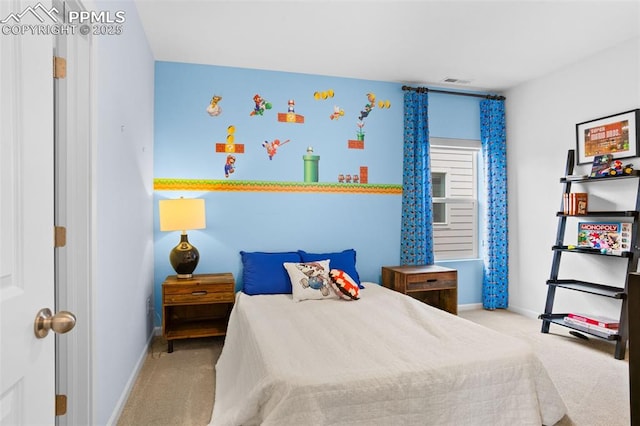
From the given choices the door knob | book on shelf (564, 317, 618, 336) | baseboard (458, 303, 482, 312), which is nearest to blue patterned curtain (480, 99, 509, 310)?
baseboard (458, 303, 482, 312)

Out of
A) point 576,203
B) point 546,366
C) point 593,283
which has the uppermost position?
point 576,203

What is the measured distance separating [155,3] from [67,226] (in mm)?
1803

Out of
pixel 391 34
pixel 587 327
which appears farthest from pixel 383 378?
pixel 391 34

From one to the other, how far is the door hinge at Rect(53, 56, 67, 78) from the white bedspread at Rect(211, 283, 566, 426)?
5.43ft

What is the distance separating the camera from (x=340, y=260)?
3.79 metres

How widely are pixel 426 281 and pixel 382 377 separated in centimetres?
217

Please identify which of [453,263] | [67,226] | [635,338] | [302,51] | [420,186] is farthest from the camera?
[453,263]

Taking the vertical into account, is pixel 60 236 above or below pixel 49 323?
above

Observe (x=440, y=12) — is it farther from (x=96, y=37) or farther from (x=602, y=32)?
(x=96, y=37)

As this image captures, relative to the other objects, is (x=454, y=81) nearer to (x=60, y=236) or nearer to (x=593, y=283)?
(x=593, y=283)

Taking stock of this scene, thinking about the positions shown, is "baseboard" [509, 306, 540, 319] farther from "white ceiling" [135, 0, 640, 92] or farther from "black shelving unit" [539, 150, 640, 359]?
"white ceiling" [135, 0, 640, 92]

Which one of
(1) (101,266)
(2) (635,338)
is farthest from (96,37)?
(2) (635,338)

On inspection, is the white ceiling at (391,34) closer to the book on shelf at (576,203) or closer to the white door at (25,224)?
the book on shelf at (576,203)

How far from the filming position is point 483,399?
1896 millimetres
